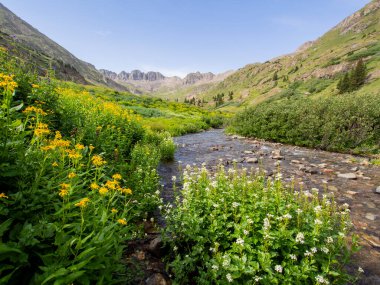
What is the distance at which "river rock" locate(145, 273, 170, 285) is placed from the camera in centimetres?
Answer: 351

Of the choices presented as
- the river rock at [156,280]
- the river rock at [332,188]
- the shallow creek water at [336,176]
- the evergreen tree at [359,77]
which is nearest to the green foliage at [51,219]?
the river rock at [156,280]

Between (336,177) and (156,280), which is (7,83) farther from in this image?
(336,177)

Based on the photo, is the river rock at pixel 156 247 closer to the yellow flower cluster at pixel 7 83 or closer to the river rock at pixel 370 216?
the yellow flower cluster at pixel 7 83

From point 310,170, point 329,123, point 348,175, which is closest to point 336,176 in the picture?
point 348,175

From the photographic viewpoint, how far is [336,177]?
368 inches

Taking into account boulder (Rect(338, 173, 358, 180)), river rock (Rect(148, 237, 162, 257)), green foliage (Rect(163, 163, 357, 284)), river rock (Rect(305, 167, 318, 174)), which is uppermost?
Result: green foliage (Rect(163, 163, 357, 284))

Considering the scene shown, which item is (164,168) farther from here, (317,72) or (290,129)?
(317,72)

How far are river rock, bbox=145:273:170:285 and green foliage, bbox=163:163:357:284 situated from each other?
0.24 meters

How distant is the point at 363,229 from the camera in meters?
5.51

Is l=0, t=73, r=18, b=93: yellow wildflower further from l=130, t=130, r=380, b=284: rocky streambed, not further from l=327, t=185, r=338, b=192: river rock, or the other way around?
l=327, t=185, r=338, b=192: river rock

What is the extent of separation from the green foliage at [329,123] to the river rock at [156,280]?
1544 cm

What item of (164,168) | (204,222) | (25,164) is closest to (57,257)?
(25,164)

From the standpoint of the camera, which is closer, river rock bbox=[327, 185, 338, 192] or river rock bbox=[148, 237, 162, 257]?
river rock bbox=[148, 237, 162, 257]

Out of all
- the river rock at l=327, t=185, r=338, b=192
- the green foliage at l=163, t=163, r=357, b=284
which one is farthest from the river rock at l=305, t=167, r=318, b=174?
the green foliage at l=163, t=163, r=357, b=284
